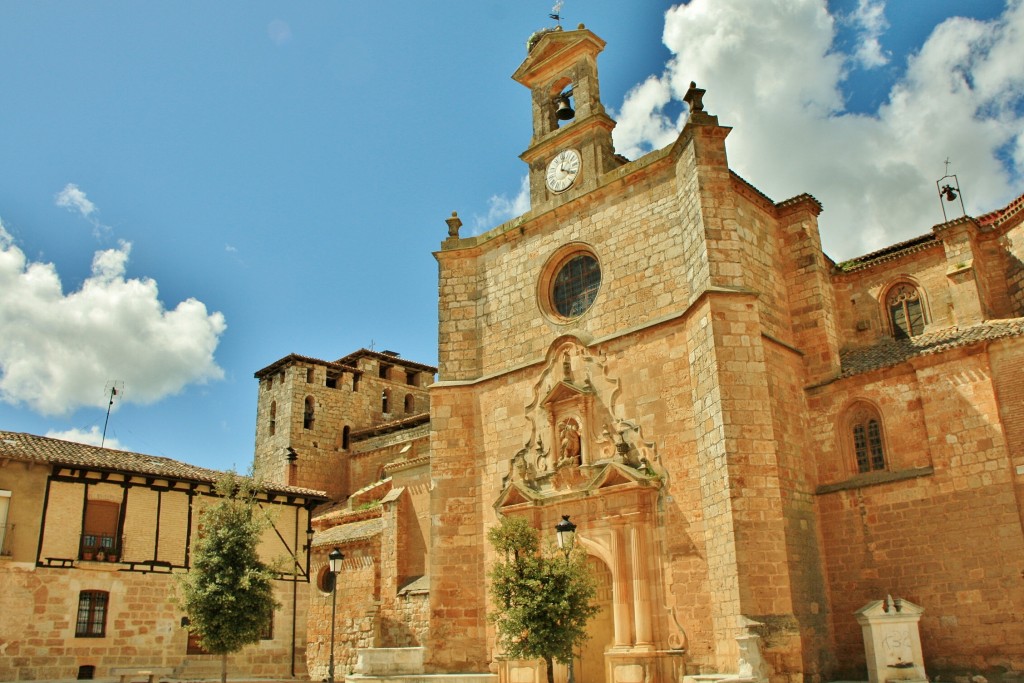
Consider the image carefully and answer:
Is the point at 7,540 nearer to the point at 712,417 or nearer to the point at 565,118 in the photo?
the point at 712,417

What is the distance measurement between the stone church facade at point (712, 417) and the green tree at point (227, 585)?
11.2ft

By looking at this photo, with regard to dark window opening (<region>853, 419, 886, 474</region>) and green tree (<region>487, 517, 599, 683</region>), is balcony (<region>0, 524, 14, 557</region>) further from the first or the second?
dark window opening (<region>853, 419, 886, 474</region>)

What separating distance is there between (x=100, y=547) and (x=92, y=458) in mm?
2140

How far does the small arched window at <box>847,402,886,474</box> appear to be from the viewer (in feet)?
51.9

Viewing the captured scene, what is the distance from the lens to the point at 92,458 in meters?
20.4

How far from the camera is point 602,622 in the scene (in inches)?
650

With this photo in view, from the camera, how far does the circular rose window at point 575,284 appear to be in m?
18.6

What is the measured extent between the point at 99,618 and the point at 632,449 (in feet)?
40.9

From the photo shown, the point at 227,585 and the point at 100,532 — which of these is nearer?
the point at 227,585

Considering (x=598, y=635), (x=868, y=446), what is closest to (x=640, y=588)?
(x=598, y=635)

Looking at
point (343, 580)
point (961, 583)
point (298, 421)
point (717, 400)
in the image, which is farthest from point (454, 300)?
point (298, 421)

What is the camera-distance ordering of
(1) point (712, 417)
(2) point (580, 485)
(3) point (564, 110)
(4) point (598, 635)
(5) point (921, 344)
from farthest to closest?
(3) point (564, 110) → (5) point (921, 344) → (2) point (580, 485) → (4) point (598, 635) → (1) point (712, 417)

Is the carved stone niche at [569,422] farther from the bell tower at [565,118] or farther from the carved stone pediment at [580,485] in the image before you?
the bell tower at [565,118]

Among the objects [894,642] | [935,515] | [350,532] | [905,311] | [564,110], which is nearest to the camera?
[894,642]
